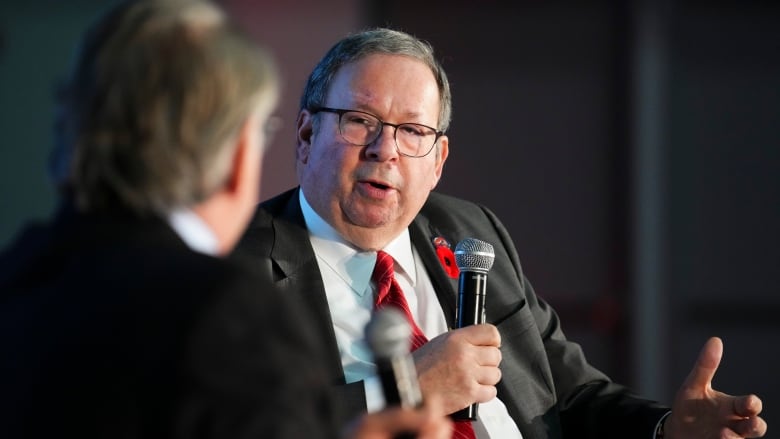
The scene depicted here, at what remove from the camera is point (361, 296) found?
7.75 ft

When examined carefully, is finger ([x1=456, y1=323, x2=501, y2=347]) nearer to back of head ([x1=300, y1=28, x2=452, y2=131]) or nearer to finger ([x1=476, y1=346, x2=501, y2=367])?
finger ([x1=476, y1=346, x2=501, y2=367])

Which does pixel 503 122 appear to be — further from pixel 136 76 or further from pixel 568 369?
pixel 136 76

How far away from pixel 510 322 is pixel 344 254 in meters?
0.43

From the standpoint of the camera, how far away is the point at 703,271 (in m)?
5.32

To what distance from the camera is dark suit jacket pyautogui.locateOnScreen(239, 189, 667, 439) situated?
231 centimetres

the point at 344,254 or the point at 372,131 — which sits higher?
the point at 372,131

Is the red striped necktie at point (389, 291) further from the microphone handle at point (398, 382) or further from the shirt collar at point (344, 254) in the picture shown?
the microphone handle at point (398, 382)

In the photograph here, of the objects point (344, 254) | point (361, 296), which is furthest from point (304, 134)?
point (361, 296)

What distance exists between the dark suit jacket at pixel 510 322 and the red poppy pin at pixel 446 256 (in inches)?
0.6

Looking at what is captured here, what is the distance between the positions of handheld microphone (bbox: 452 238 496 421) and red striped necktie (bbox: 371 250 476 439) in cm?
15

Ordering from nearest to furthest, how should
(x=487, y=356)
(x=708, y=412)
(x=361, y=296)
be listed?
(x=487, y=356)
(x=708, y=412)
(x=361, y=296)

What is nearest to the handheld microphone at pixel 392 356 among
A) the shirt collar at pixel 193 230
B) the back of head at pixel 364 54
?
the shirt collar at pixel 193 230

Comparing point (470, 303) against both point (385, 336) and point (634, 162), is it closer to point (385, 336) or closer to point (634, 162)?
point (385, 336)

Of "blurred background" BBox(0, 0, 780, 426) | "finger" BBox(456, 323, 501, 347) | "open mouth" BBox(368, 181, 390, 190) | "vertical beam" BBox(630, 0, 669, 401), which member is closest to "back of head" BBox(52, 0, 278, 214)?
"finger" BBox(456, 323, 501, 347)
